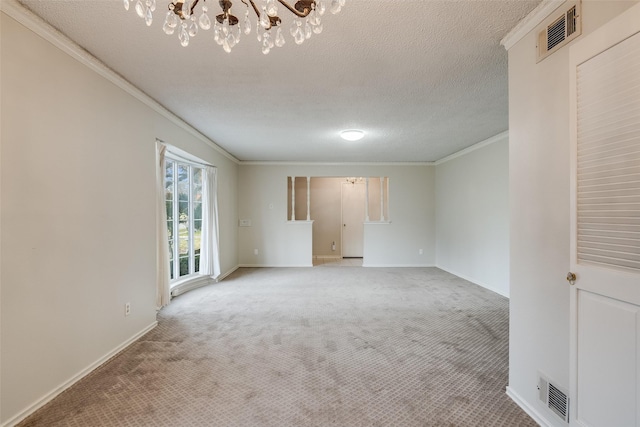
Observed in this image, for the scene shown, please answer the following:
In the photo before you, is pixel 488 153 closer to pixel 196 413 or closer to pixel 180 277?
pixel 196 413

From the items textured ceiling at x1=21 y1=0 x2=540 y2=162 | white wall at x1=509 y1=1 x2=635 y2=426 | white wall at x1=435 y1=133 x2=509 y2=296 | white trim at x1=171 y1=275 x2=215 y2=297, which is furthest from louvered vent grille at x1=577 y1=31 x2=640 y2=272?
white trim at x1=171 y1=275 x2=215 y2=297

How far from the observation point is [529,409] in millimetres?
1752

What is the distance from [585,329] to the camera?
1350 mm

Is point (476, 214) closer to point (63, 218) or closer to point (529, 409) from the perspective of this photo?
point (529, 409)

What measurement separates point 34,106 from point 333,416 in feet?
8.81

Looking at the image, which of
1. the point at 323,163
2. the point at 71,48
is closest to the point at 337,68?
the point at 71,48

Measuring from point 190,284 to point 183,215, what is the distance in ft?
3.65

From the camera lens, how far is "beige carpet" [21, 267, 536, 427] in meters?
1.75

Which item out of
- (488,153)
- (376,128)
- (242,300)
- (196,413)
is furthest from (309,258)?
(196,413)

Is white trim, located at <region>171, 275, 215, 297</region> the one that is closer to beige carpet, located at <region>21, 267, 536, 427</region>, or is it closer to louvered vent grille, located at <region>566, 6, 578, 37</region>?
beige carpet, located at <region>21, 267, 536, 427</region>

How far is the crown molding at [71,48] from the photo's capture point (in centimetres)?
166

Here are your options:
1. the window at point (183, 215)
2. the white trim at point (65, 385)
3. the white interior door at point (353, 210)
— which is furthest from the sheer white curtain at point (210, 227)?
the white interior door at point (353, 210)

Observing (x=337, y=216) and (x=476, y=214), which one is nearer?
(x=476, y=214)

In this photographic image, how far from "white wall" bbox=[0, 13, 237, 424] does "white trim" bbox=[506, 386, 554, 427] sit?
3.05 metres
